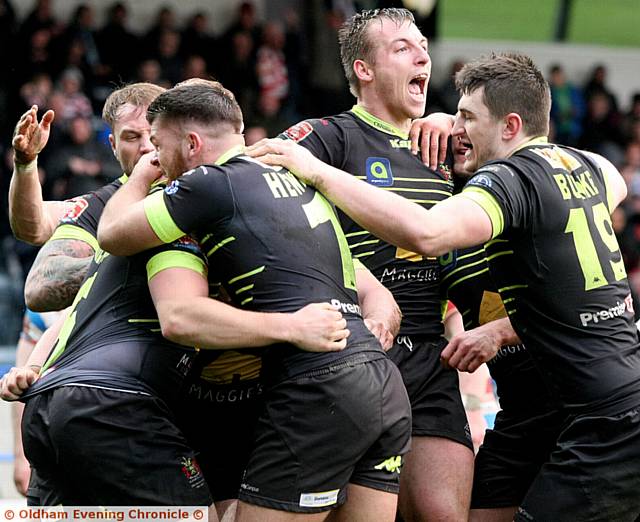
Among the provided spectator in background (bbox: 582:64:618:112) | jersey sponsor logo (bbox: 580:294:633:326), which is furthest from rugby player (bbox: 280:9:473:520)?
spectator in background (bbox: 582:64:618:112)

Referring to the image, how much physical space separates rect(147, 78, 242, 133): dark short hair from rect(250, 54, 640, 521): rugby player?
0.69ft

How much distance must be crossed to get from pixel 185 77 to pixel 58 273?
1058 cm

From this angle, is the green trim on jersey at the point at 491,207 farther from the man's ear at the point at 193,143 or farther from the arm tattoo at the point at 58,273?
the arm tattoo at the point at 58,273

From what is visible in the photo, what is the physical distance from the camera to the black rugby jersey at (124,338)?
4.45m

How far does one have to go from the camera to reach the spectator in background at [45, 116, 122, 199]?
41.6 ft

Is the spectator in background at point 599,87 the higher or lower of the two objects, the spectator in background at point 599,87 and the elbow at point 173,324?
the lower

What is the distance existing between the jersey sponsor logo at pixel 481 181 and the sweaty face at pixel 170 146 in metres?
1.27

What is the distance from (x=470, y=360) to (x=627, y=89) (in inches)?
656

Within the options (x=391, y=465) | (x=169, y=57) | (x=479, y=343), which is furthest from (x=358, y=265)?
(x=169, y=57)

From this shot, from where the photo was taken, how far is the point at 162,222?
4328 millimetres

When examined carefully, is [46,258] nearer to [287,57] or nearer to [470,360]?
[470,360]

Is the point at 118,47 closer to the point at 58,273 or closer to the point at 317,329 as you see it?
the point at 58,273

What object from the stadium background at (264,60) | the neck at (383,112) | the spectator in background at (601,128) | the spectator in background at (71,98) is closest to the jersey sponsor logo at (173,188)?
the neck at (383,112)

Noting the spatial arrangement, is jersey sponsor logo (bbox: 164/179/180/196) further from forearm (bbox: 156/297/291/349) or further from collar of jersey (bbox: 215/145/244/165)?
A: forearm (bbox: 156/297/291/349)
